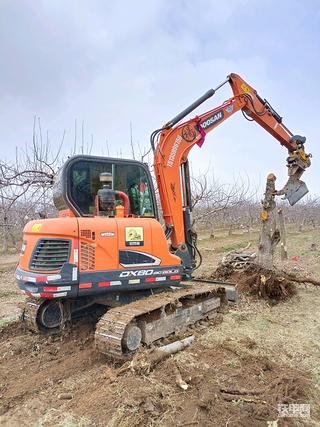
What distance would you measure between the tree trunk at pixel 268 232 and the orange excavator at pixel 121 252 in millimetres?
1651

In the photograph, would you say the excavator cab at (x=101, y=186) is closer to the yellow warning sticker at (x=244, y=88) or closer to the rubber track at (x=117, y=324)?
the rubber track at (x=117, y=324)

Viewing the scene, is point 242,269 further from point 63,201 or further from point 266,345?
point 63,201

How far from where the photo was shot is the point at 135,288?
5.34 meters

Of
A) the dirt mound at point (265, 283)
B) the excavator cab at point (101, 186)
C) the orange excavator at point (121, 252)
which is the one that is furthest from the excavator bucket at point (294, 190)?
the excavator cab at point (101, 186)

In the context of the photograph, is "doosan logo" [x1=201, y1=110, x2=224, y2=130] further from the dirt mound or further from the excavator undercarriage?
the dirt mound

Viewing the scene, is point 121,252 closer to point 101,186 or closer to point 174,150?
point 101,186

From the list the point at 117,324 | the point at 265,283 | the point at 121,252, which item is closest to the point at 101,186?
the point at 121,252

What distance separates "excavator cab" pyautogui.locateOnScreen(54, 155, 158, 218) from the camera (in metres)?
5.33

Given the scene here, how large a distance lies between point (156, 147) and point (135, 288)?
8.18 ft

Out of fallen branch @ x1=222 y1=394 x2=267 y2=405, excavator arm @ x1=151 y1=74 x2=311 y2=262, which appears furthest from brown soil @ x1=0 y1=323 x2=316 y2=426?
excavator arm @ x1=151 y1=74 x2=311 y2=262

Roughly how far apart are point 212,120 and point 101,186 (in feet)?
9.04

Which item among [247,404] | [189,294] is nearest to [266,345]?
[189,294]

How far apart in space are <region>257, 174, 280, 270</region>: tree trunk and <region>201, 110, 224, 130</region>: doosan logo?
198cm

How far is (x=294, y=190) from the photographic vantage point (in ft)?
27.1
